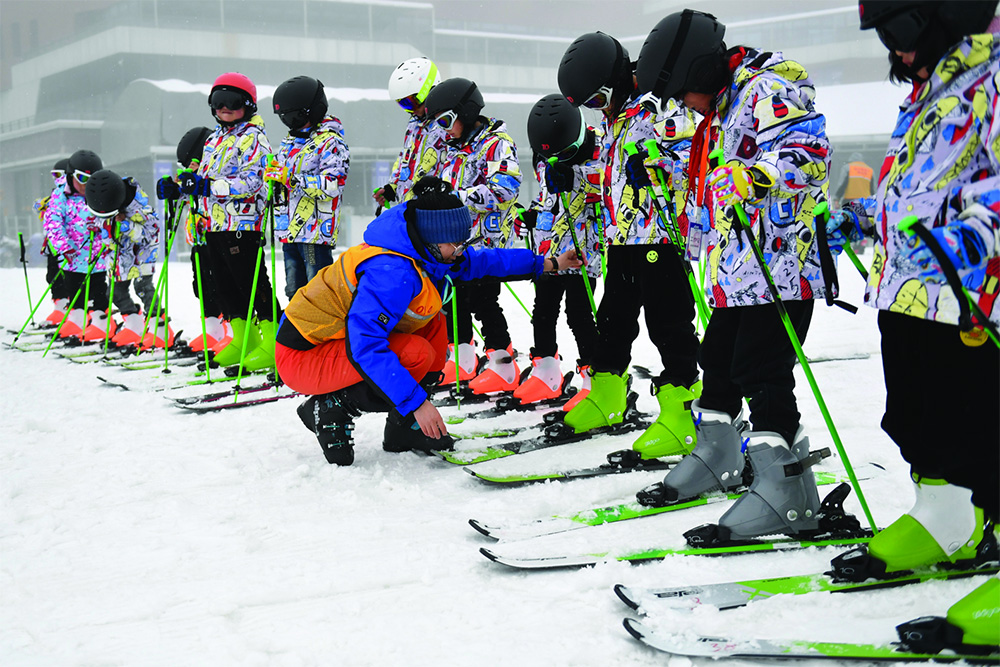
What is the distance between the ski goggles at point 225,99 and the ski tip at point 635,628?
5.29 meters

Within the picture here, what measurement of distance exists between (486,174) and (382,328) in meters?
1.95

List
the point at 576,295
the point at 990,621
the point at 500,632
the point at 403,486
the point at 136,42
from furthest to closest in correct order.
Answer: the point at 136,42
the point at 576,295
the point at 403,486
the point at 500,632
the point at 990,621

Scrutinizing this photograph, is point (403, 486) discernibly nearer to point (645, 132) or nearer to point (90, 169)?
point (645, 132)

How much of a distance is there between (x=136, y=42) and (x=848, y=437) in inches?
1197

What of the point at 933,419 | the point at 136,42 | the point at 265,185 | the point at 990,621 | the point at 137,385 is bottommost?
the point at 137,385

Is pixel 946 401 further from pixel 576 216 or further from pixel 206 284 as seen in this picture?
pixel 206 284

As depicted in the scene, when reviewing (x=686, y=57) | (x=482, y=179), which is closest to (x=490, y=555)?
(x=686, y=57)

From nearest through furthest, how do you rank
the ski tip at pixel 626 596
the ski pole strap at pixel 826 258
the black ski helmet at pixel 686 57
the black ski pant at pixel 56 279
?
the ski tip at pixel 626 596 < the ski pole strap at pixel 826 258 < the black ski helmet at pixel 686 57 < the black ski pant at pixel 56 279

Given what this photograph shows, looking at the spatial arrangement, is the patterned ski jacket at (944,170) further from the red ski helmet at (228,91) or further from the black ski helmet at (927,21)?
the red ski helmet at (228,91)

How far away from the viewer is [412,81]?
534 centimetres

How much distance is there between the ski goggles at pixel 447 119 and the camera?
16.2 ft

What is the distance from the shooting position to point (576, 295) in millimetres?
4586

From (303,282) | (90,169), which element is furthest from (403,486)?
(90,169)

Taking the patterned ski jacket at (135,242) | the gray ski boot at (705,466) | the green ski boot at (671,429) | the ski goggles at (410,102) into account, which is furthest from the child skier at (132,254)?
the gray ski boot at (705,466)
